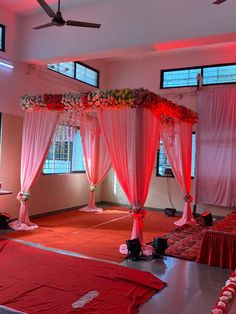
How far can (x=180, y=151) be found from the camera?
23.4ft

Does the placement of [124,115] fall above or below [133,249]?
above

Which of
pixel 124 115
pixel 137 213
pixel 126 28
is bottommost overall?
pixel 137 213

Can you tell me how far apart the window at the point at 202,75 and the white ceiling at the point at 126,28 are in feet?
8.57

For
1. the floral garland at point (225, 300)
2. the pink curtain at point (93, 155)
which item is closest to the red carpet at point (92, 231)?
the pink curtain at point (93, 155)

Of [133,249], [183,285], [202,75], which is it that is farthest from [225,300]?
[202,75]

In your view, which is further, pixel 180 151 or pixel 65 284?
pixel 180 151

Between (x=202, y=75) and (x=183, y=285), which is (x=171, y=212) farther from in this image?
(x=183, y=285)

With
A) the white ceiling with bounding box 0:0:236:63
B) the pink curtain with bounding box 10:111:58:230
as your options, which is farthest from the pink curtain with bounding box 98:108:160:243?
the pink curtain with bounding box 10:111:58:230

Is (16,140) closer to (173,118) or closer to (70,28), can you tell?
(70,28)

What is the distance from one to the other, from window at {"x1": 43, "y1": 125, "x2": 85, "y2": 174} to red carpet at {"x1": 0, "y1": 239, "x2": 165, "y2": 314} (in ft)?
10.9

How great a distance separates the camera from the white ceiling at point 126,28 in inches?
203

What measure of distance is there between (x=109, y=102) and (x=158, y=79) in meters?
4.48

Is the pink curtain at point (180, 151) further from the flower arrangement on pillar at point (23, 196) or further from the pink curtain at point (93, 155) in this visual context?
the flower arrangement on pillar at point (23, 196)

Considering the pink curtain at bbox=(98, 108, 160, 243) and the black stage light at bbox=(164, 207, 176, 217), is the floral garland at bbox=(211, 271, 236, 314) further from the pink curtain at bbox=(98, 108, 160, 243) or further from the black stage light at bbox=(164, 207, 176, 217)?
the black stage light at bbox=(164, 207, 176, 217)
